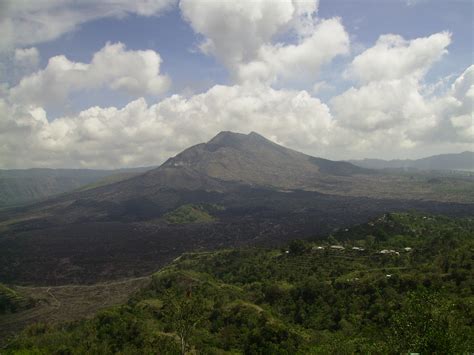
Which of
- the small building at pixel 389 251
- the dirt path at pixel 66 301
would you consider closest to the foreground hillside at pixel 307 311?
the small building at pixel 389 251

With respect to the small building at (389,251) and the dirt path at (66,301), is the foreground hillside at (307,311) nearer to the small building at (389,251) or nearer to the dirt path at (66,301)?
the small building at (389,251)

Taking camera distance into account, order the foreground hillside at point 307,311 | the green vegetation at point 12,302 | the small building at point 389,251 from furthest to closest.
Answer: the green vegetation at point 12,302
the small building at point 389,251
the foreground hillside at point 307,311

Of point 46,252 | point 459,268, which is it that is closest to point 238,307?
point 459,268

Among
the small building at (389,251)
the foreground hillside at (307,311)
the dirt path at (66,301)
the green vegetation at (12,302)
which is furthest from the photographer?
the green vegetation at (12,302)

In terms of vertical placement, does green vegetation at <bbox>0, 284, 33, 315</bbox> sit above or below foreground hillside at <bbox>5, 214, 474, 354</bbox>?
below

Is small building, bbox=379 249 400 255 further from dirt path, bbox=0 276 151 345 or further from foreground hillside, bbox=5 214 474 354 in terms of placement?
dirt path, bbox=0 276 151 345

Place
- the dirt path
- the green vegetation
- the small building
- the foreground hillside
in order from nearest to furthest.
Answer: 1. the foreground hillside
2. the small building
3. the dirt path
4. the green vegetation

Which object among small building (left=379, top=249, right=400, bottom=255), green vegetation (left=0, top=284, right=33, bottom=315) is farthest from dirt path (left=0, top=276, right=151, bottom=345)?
small building (left=379, top=249, right=400, bottom=255)
